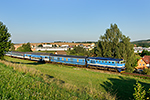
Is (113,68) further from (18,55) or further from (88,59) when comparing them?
(18,55)

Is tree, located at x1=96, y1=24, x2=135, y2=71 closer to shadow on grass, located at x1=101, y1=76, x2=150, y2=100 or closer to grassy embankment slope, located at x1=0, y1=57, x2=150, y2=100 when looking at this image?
grassy embankment slope, located at x1=0, y1=57, x2=150, y2=100

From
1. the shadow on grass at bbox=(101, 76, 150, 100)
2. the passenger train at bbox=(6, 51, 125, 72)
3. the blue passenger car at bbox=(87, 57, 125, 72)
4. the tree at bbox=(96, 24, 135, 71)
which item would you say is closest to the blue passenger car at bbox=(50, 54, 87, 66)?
the passenger train at bbox=(6, 51, 125, 72)

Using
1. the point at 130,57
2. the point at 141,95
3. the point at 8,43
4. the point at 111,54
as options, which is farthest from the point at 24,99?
the point at 111,54

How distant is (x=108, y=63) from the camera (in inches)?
1104

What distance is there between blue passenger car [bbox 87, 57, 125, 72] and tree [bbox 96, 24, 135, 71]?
10845mm

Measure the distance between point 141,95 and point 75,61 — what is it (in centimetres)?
2715

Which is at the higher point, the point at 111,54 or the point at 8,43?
the point at 8,43

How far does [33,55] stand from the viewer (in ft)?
147

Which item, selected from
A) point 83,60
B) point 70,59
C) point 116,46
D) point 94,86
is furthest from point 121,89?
point 116,46

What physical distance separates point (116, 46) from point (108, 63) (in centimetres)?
1395

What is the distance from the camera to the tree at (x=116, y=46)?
37066 millimetres

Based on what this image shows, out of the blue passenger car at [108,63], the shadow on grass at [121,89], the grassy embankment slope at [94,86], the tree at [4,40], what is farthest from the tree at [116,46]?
the tree at [4,40]

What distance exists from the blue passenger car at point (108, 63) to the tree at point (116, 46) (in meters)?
10.8

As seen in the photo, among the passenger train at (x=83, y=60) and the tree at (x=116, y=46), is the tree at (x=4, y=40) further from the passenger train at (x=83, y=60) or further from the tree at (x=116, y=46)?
the tree at (x=116, y=46)
